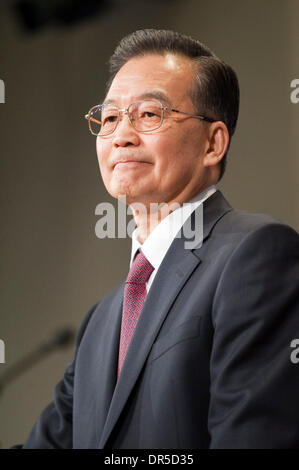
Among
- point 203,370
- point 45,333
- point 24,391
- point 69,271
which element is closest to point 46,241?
point 69,271

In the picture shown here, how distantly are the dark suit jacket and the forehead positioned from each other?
341 millimetres

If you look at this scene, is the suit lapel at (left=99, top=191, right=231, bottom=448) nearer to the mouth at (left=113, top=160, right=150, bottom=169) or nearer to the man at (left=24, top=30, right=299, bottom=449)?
the man at (left=24, top=30, right=299, bottom=449)

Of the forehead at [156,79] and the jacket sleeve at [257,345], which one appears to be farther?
the forehead at [156,79]

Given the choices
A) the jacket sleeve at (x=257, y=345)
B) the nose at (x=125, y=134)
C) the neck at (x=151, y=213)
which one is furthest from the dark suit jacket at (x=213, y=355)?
the nose at (x=125, y=134)

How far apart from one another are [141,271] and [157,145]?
12.0 inches

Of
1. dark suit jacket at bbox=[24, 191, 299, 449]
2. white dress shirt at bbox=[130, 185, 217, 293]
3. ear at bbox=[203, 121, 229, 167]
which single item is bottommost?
dark suit jacket at bbox=[24, 191, 299, 449]

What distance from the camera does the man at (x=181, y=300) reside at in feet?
3.32

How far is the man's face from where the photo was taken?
134cm

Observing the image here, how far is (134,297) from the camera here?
1.33m

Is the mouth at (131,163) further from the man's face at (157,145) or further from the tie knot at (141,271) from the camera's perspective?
the tie knot at (141,271)

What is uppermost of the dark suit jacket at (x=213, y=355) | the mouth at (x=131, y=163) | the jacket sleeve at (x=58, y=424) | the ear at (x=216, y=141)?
the ear at (x=216, y=141)

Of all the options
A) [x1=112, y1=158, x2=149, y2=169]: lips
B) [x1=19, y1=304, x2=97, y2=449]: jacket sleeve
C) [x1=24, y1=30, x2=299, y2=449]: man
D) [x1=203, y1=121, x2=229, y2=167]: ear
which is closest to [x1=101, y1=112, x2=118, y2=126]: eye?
[x1=24, y1=30, x2=299, y2=449]: man

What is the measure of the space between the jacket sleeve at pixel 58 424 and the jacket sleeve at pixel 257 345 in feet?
1.98

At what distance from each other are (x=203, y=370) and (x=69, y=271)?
1617 mm
